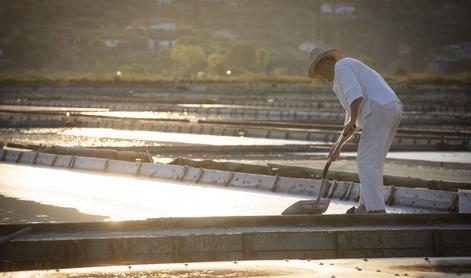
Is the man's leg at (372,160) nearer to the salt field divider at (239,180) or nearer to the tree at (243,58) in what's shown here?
the salt field divider at (239,180)

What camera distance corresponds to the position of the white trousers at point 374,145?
25.5 feet

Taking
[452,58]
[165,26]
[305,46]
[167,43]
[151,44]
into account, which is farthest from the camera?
[165,26]

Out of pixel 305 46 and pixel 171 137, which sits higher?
pixel 305 46

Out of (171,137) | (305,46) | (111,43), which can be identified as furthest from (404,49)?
(171,137)

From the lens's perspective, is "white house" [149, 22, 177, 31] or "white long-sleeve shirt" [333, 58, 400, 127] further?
"white house" [149, 22, 177, 31]

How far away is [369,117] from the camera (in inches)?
306

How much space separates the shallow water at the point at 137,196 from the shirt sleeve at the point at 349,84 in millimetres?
2028

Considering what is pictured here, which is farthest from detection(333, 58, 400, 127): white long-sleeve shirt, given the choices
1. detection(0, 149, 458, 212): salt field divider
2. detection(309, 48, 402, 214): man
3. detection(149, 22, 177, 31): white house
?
detection(149, 22, 177, 31): white house

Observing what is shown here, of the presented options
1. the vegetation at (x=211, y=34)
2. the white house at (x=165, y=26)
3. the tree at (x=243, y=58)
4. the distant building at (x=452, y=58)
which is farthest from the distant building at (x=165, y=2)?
the tree at (x=243, y=58)

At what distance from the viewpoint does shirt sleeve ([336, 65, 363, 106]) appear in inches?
302

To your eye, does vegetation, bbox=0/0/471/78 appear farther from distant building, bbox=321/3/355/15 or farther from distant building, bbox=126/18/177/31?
distant building, bbox=321/3/355/15

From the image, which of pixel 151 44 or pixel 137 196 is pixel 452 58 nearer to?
pixel 151 44

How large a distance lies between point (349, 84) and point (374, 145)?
1.63 ft

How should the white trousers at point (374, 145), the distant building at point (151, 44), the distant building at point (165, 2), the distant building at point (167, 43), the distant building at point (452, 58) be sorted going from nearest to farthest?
the white trousers at point (374, 145)
the distant building at point (452, 58)
the distant building at point (151, 44)
the distant building at point (167, 43)
the distant building at point (165, 2)
